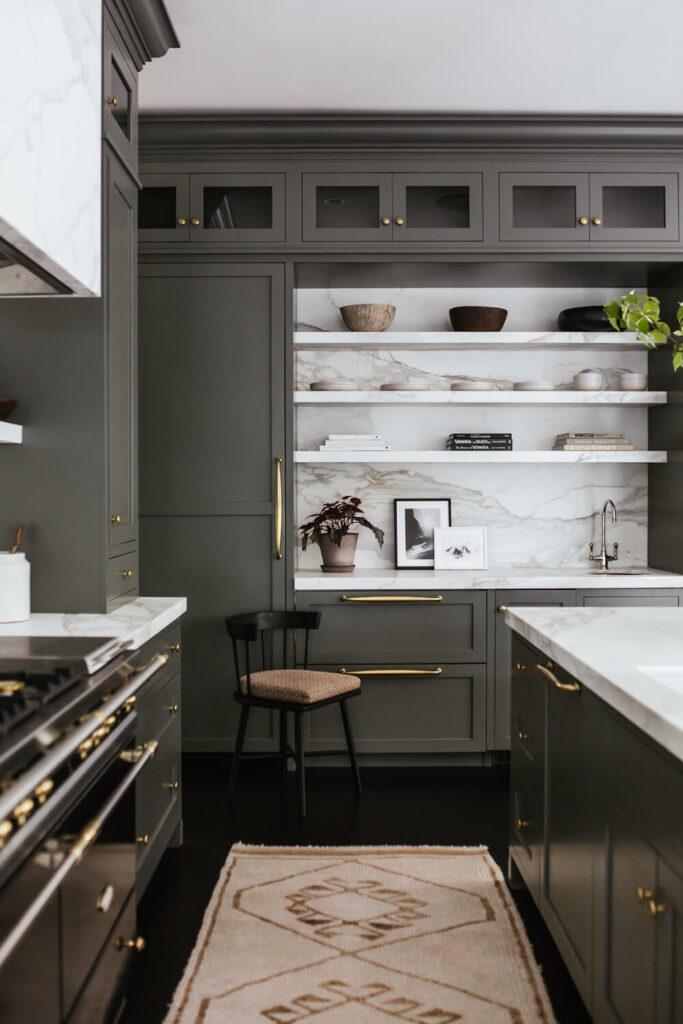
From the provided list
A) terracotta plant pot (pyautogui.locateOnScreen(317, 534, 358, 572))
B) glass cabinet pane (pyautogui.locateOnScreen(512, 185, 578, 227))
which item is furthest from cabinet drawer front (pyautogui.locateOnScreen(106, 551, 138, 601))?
glass cabinet pane (pyautogui.locateOnScreen(512, 185, 578, 227))

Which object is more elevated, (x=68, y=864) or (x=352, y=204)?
(x=352, y=204)

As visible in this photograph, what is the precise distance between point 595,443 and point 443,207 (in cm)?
132

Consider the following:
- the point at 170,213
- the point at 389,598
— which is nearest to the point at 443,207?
the point at 170,213

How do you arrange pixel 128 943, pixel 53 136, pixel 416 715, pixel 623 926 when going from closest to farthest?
pixel 623 926
pixel 128 943
pixel 53 136
pixel 416 715

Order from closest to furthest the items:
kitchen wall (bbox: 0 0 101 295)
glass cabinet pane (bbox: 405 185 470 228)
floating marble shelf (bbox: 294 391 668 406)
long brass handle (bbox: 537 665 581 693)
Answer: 1. kitchen wall (bbox: 0 0 101 295)
2. long brass handle (bbox: 537 665 581 693)
3. glass cabinet pane (bbox: 405 185 470 228)
4. floating marble shelf (bbox: 294 391 668 406)

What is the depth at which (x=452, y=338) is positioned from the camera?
4.14 meters

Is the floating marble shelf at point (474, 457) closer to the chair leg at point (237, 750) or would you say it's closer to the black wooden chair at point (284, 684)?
the black wooden chair at point (284, 684)

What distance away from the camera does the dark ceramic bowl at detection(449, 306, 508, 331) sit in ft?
13.9

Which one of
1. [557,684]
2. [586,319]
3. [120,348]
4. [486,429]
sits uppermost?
[586,319]

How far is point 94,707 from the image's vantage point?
1741 mm

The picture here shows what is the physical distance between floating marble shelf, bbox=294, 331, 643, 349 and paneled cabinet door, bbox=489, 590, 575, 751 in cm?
119

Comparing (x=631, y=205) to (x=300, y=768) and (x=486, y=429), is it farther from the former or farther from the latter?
(x=300, y=768)

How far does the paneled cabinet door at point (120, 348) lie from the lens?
271 cm

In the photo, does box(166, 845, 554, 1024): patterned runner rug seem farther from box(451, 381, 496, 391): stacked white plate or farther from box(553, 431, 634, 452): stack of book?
box(451, 381, 496, 391): stacked white plate
